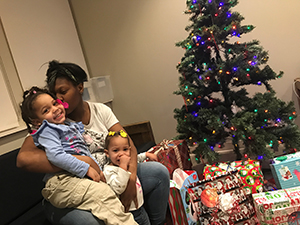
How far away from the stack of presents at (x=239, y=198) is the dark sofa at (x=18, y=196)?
921 millimetres

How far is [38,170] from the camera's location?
1.14 meters

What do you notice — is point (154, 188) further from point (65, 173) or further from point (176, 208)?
point (65, 173)

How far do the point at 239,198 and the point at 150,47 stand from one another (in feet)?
6.69

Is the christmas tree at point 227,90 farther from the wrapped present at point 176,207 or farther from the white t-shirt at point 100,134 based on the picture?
the white t-shirt at point 100,134

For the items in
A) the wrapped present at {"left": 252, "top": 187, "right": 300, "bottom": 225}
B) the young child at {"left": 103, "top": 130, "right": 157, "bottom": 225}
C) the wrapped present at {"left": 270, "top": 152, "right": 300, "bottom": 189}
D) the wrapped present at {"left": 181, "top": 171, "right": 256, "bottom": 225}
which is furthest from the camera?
the wrapped present at {"left": 270, "top": 152, "right": 300, "bottom": 189}

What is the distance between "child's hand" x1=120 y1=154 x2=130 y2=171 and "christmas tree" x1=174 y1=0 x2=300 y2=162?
2.91 feet

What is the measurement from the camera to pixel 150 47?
9.68 feet

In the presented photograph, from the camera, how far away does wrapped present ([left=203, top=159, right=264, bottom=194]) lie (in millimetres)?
1748

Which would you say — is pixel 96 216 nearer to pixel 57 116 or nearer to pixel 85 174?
pixel 85 174

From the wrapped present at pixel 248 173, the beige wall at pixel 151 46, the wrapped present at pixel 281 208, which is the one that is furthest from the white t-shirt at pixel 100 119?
the beige wall at pixel 151 46

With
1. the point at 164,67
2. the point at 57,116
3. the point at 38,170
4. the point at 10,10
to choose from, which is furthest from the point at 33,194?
the point at 164,67

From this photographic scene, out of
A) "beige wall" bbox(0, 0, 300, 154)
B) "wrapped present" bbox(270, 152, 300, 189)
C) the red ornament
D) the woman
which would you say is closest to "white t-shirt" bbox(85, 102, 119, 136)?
the woman

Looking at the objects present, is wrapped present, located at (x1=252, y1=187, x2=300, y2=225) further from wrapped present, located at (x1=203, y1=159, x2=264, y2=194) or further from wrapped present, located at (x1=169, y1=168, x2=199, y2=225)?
wrapped present, located at (x1=169, y1=168, x2=199, y2=225)

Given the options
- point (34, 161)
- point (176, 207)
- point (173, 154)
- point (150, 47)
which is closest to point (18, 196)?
point (34, 161)
